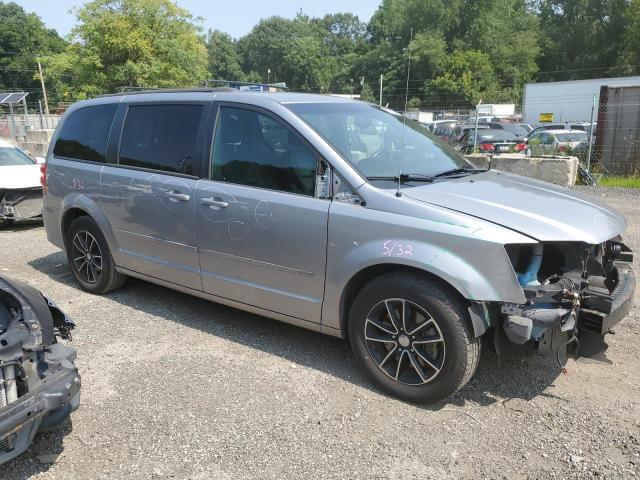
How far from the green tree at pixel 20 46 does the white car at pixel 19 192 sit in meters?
75.1

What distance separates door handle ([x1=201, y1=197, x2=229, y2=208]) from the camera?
411 cm

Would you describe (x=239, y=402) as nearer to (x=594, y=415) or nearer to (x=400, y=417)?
(x=400, y=417)

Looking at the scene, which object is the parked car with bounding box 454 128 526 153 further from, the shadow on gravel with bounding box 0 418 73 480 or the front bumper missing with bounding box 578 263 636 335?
the shadow on gravel with bounding box 0 418 73 480

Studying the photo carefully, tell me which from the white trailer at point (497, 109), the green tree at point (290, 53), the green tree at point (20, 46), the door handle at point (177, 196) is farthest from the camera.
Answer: the green tree at point (290, 53)

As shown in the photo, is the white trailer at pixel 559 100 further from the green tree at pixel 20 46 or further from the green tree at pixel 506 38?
the green tree at pixel 20 46

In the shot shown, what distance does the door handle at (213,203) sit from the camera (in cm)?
411

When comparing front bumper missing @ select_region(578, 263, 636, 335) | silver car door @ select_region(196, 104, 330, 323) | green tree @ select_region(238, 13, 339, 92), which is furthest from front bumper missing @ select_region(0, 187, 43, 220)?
green tree @ select_region(238, 13, 339, 92)

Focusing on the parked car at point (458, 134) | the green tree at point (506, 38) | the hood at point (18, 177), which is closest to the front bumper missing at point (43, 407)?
the hood at point (18, 177)

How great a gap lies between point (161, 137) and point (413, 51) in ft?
130

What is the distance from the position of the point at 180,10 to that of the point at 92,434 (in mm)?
25465

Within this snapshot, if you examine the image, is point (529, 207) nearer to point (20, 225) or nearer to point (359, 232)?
point (359, 232)

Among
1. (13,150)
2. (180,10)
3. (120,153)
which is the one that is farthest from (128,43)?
(120,153)

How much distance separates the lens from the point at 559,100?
108ft

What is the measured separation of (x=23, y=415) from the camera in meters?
2.54
